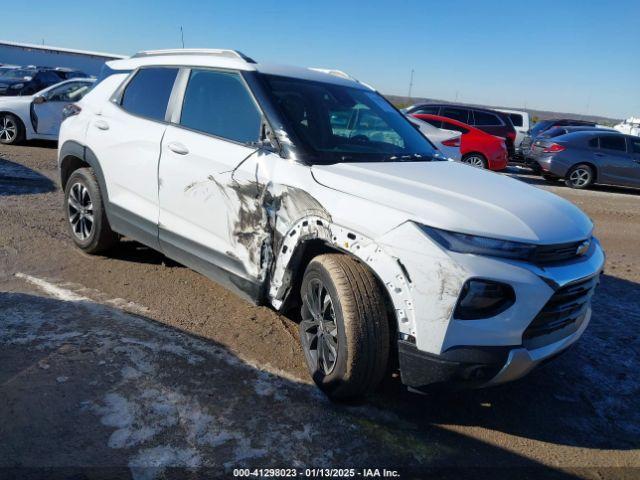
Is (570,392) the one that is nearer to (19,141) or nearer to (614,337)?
(614,337)

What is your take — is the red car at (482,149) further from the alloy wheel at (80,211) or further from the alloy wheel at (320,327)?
the alloy wheel at (320,327)

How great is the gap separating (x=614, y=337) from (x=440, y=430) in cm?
213

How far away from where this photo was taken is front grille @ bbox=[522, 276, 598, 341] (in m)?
2.64

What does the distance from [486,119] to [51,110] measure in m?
11.7

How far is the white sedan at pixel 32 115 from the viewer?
447 inches

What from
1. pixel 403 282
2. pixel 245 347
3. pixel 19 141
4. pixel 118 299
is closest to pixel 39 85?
pixel 19 141

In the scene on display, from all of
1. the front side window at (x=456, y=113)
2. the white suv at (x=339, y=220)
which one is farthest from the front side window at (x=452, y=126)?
the white suv at (x=339, y=220)

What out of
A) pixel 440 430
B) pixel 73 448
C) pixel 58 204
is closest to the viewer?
pixel 73 448

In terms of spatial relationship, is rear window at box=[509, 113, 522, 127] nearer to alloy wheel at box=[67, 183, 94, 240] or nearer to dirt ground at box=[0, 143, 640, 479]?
dirt ground at box=[0, 143, 640, 479]

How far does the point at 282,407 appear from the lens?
2.95m

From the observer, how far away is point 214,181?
3574mm

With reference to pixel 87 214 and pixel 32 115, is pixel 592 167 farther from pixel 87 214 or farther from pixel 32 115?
pixel 32 115

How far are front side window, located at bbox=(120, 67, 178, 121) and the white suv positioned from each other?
17 mm

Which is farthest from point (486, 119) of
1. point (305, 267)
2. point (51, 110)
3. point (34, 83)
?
point (305, 267)
